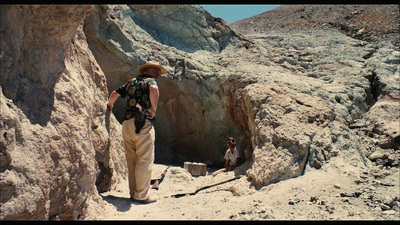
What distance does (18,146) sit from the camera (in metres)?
2.30

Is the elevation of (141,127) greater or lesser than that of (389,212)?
greater

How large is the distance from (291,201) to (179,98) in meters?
4.49

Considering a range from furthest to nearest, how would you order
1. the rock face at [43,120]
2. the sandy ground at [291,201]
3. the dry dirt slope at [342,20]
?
the dry dirt slope at [342,20]
the sandy ground at [291,201]
the rock face at [43,120]

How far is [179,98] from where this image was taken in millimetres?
7434

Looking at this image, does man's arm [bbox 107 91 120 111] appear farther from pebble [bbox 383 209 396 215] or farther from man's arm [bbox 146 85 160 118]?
pebble [bbox 383 209 396 215]

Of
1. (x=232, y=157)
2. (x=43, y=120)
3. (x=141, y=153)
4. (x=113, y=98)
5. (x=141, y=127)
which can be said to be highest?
(x=113, y=98)

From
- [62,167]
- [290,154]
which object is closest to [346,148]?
[290,154]

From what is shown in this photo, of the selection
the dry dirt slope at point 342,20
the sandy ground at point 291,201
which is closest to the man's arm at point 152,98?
the sandy ground at point 291,201

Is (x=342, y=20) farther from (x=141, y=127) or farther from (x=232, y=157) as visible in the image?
(x=141, y=127)

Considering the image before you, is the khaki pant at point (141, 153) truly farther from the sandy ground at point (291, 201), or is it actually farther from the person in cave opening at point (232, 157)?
the person in cave opening at point (232, 157)

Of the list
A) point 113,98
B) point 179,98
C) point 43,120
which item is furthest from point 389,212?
point 179,98

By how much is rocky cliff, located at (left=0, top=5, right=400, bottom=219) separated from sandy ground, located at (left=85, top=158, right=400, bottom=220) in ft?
0.67

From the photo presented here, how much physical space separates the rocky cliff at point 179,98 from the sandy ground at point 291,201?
20cm

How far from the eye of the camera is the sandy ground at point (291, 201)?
3.03 m
